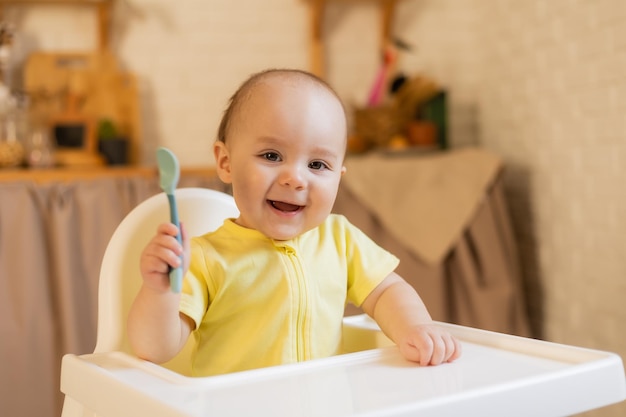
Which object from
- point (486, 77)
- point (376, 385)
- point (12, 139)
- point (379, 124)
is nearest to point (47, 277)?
point (12, 139)

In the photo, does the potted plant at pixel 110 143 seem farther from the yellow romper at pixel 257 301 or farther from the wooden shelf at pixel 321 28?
the yellow romper at pixel 257 301

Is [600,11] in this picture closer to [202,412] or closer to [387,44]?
[387,44]

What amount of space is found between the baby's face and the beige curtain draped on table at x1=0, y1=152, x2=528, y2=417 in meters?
1.39

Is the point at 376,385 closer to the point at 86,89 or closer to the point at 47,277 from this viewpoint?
the point at 47,277

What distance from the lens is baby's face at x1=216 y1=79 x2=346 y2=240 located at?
1113mm

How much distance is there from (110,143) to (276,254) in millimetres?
1702

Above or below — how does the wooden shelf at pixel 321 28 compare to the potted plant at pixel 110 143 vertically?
above

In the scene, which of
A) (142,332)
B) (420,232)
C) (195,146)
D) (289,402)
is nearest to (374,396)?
(289,402)

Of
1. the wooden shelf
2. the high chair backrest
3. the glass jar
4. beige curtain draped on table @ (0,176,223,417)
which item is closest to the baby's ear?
the high chair backrest

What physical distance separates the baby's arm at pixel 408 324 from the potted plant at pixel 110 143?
169cm

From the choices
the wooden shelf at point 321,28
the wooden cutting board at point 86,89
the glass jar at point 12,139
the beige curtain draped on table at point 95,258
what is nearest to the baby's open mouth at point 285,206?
the beige curtain draped on table at point 95,258

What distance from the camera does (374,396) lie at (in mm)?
861

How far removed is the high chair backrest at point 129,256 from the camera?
1229 millimetres

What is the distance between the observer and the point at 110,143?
9.02 ft
